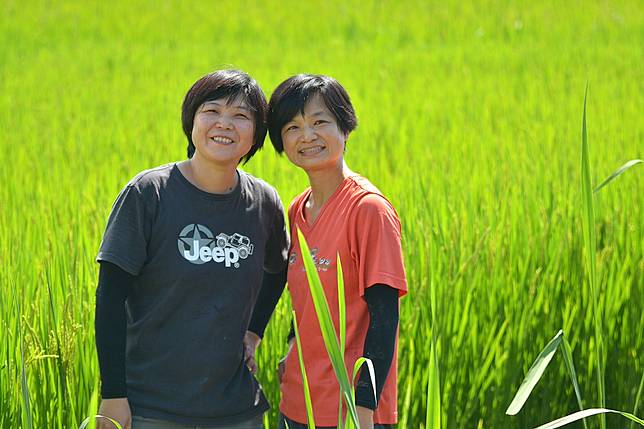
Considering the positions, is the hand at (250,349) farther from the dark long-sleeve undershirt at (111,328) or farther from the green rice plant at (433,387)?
the green rice plant at (433,387)

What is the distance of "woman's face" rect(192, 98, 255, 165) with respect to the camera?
6.60 feet

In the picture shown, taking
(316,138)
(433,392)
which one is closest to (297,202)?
(316,138)

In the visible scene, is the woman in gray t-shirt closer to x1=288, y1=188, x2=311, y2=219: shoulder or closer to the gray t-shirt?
the gray t-shirt

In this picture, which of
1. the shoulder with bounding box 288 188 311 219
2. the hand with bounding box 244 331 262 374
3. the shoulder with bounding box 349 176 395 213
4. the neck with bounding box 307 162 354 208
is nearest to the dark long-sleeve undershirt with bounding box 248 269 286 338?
the hand with bounding box 244 331 262 374

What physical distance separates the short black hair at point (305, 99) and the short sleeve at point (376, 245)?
222 mm

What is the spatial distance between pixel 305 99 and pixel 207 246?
1.22ft

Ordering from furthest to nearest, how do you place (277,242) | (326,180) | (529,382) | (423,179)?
(423,179) < (277,242) < (326,180) < (529,382)

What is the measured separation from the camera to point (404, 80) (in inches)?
287

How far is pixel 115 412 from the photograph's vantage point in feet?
6.18

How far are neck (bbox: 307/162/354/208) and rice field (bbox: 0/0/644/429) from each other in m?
0.43

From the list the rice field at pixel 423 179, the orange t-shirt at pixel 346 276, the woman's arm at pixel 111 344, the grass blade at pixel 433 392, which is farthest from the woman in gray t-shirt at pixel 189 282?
the grass blade at pixel 433 392

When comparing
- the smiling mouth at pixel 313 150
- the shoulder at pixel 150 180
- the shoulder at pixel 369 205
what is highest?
the smiling mouth at pixel 313 150

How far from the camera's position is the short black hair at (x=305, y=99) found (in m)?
2.04

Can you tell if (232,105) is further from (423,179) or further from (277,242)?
(423,179)
